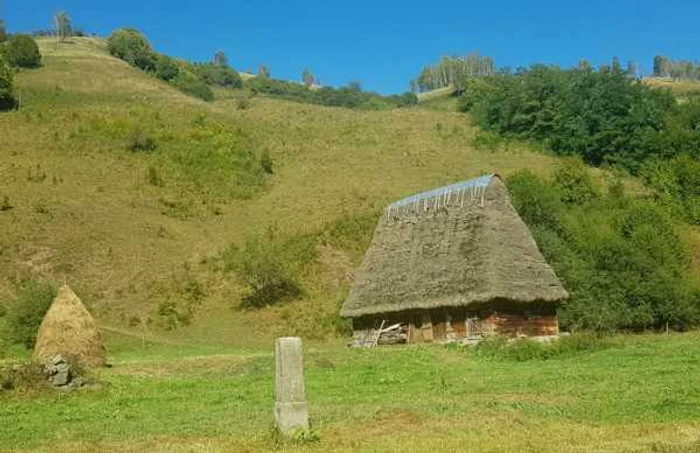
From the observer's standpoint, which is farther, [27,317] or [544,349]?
[27,317]

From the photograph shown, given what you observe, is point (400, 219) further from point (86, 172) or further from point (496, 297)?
point (86, 172)

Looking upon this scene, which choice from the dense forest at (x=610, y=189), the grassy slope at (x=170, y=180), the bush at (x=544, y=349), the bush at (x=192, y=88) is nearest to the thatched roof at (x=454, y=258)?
the bush at (x=544, y=349)

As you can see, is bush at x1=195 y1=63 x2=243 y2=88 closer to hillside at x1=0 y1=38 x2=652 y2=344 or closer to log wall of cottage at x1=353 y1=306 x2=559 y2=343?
hillside at x1=0 y1=38 x2=652 y2=344

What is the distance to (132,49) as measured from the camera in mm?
111938

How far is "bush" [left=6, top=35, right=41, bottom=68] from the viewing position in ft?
297

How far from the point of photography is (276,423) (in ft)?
39.9

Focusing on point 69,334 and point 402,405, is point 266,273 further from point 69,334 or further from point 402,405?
point 402,405

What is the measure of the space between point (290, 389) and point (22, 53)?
8992cm

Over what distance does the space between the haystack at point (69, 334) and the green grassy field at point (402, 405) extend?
43.5 inches

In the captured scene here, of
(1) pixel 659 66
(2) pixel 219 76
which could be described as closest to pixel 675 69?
(1) pixel 659 66

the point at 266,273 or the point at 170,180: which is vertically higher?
the point at 170,180

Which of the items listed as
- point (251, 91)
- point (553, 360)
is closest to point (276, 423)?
point (553, 360)

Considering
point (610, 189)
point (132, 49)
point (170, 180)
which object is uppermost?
point (132, 49)

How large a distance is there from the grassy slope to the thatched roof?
934 cm
